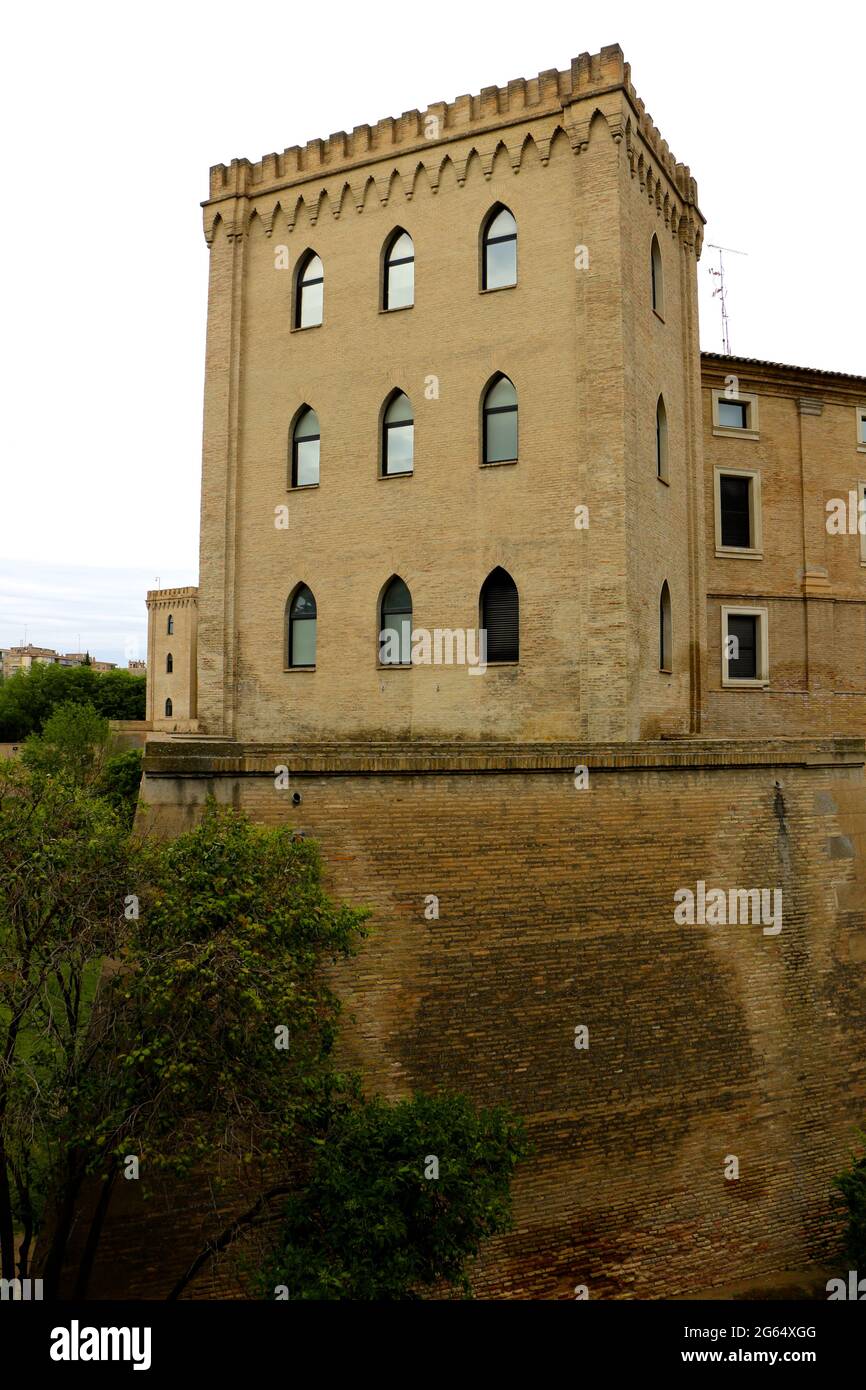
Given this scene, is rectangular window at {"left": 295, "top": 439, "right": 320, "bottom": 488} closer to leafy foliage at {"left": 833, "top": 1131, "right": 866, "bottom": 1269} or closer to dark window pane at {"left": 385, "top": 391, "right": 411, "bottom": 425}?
dark window pane at {"left": 385, "top": 391, "right": 411, "bottom": 425}

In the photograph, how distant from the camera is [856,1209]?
40.1 ft

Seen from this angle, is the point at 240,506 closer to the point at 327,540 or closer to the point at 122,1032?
the point at 327,540

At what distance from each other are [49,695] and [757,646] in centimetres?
5437

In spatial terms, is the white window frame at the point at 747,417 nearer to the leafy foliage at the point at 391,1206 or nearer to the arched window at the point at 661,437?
the arched window at the point at 661,437

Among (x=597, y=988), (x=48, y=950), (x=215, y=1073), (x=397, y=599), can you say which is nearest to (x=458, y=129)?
(x=397, y=599)

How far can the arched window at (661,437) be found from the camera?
19.0 m

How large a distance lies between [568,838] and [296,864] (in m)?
4.49

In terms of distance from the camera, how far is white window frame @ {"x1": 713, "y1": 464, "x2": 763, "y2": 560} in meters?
23.8

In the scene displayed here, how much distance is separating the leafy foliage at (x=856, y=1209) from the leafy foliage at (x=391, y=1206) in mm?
5757

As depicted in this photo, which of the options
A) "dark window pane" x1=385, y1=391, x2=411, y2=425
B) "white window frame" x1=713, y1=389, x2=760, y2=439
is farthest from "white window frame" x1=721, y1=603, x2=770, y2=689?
"dark window pane" x1=385, y1=391, x2=411, y2=425

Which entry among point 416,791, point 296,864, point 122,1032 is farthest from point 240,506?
point 122,1032

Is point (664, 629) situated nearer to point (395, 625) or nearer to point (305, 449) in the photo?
point (395, 625)

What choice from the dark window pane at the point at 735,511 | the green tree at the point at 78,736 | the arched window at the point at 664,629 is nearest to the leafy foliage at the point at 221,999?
the arched window at the point at 664,629

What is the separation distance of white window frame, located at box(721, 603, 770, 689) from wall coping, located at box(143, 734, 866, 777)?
29.4 ft
